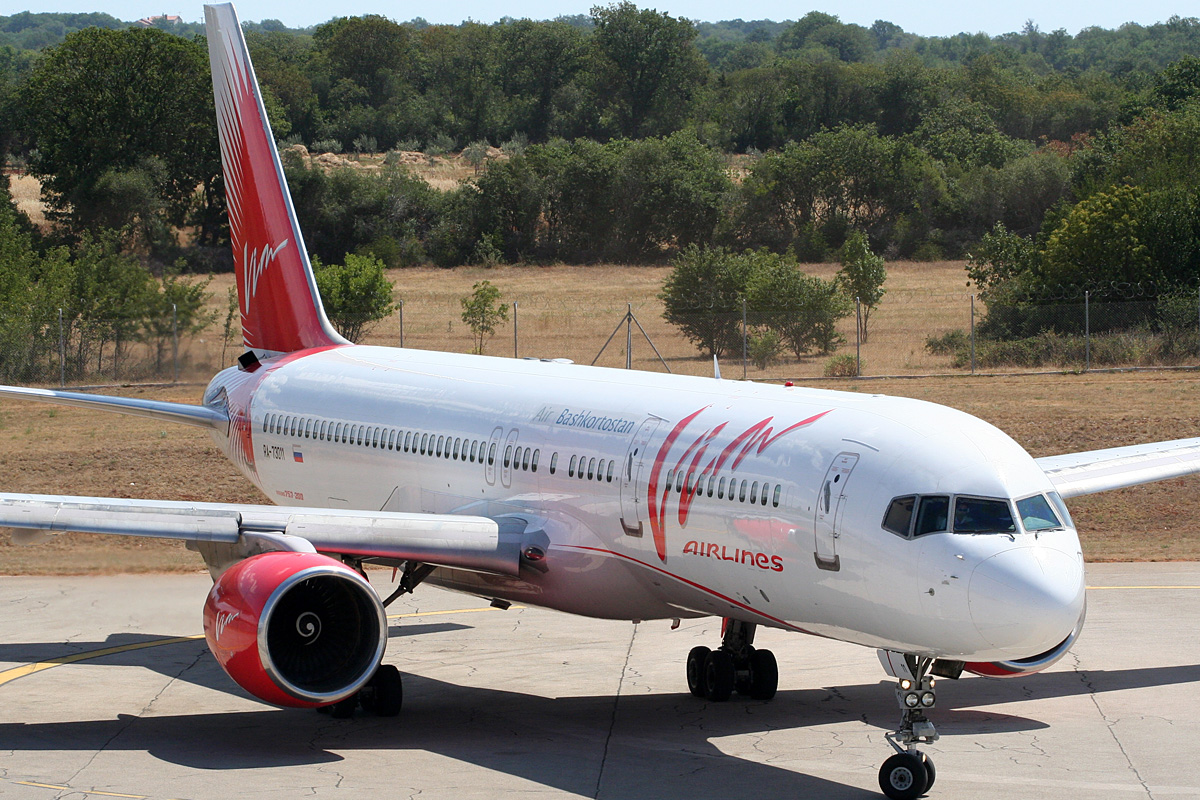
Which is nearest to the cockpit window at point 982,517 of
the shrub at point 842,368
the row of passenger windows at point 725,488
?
the row of passenger windows at point 725,488

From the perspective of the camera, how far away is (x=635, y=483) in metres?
16.5

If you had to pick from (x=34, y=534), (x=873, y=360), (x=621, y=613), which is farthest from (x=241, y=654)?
(x=873, y=360)

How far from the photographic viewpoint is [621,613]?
1731 centimetres

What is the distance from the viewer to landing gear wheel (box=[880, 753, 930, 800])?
1358cm

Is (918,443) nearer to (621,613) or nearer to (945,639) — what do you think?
(945,639)

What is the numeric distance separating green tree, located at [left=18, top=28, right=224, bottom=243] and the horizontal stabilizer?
6262cm

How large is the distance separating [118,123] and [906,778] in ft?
269

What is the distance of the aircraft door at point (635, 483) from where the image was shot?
16.4 metres

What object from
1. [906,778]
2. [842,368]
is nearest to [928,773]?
[906,778]

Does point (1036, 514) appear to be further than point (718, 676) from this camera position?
No

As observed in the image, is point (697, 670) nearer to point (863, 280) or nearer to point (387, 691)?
point (387, 691)

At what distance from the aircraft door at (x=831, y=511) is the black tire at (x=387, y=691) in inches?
242

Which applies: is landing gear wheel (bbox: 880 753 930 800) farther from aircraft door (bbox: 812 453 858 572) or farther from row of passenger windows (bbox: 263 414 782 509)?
row of passenger windows (bbox: 263 414 782 509)

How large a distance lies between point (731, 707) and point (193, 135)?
256ft
